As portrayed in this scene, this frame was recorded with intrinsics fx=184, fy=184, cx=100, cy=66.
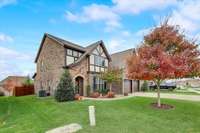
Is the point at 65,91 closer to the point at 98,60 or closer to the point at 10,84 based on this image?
the point at 98,60

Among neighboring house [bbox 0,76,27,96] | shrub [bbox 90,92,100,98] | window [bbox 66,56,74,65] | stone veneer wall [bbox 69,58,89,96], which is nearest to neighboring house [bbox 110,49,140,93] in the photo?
shrub [bbox 90,92,100,98]

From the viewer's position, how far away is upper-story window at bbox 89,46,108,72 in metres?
24.3

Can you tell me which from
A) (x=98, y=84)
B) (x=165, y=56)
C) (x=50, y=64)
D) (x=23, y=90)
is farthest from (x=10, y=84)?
(x=165, y=56)

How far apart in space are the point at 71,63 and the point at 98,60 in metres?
4.48

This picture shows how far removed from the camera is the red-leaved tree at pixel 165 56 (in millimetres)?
12383

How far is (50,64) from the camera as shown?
24.2m

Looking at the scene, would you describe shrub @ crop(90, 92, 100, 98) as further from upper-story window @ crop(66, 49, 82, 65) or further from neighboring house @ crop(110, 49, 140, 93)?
neighboring house @ crop(110, 49, 140, 93)

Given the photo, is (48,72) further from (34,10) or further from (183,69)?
(183,69)

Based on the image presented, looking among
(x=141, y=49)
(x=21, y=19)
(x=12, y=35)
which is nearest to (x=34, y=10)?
(x=21, y=19)

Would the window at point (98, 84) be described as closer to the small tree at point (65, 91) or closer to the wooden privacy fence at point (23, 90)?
the small tree at point (65, 91)

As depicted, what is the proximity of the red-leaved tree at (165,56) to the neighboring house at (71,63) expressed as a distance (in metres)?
9.52

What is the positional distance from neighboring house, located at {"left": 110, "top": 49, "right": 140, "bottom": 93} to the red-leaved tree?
12.2 metres

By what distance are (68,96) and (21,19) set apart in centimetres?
858

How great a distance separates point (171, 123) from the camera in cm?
937
